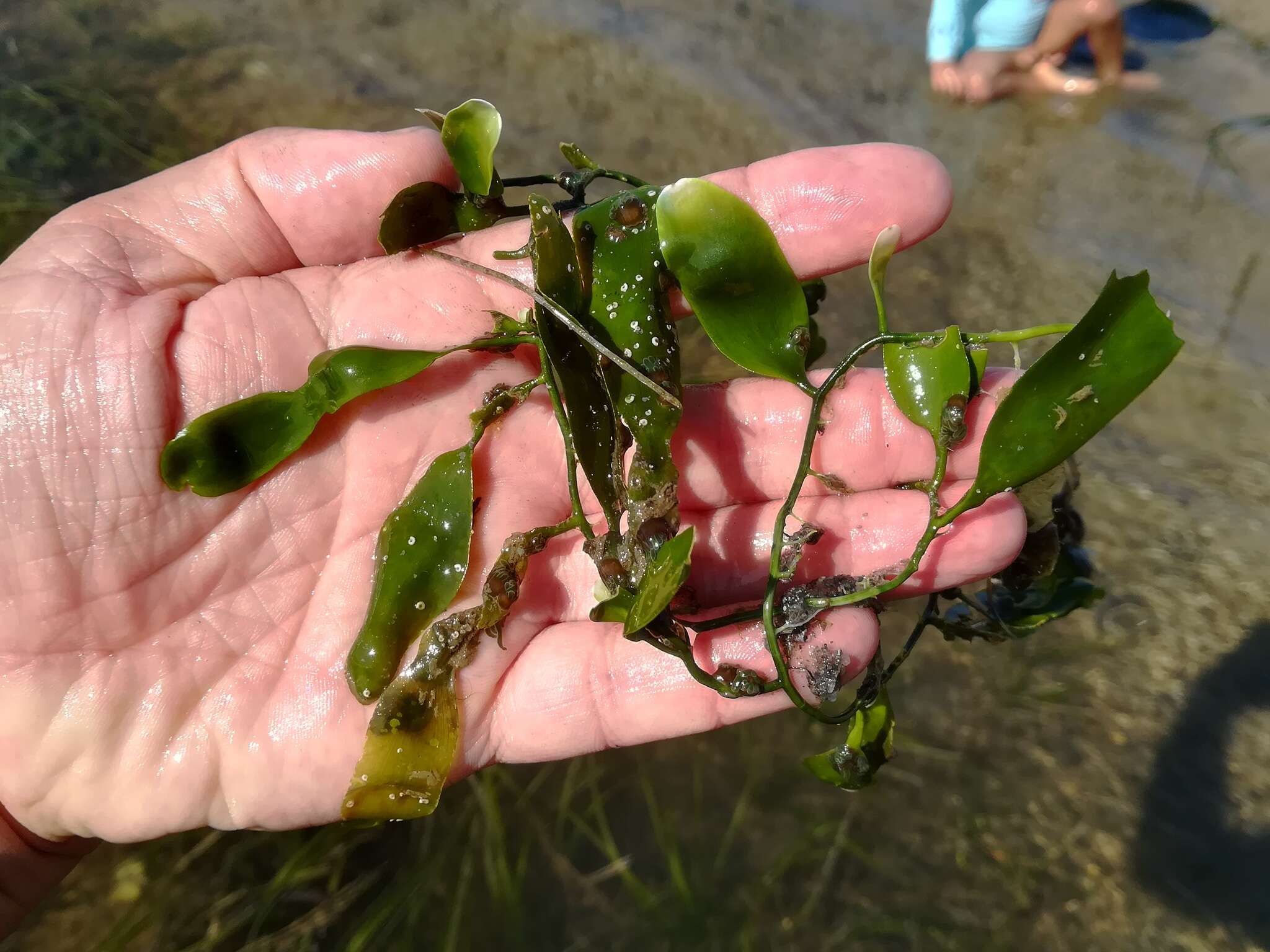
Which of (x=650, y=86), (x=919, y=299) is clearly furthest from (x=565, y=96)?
(x=919, y=299)

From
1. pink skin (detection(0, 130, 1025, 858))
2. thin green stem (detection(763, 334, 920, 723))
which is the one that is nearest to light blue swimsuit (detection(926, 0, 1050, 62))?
pink skin (detection(0, 130, 1025, 858))

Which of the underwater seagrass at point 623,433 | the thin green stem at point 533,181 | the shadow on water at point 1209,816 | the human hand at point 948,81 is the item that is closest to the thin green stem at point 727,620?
the underwater seagrass at point 623,433

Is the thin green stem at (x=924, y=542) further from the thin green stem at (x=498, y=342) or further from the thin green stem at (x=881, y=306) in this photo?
the thin green stem at (x=498, y=342)

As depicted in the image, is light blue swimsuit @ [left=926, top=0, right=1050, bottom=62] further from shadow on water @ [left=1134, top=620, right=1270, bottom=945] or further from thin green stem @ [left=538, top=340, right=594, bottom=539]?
thin green stem @ [left=538, top=340, right=594, bottom=539]

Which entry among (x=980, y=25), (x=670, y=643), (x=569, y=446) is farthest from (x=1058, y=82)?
(x=670, y=643)

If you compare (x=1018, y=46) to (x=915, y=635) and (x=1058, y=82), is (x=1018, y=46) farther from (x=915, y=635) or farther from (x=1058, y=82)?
(x=915, y=635)

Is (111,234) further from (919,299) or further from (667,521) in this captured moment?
(919,299)
